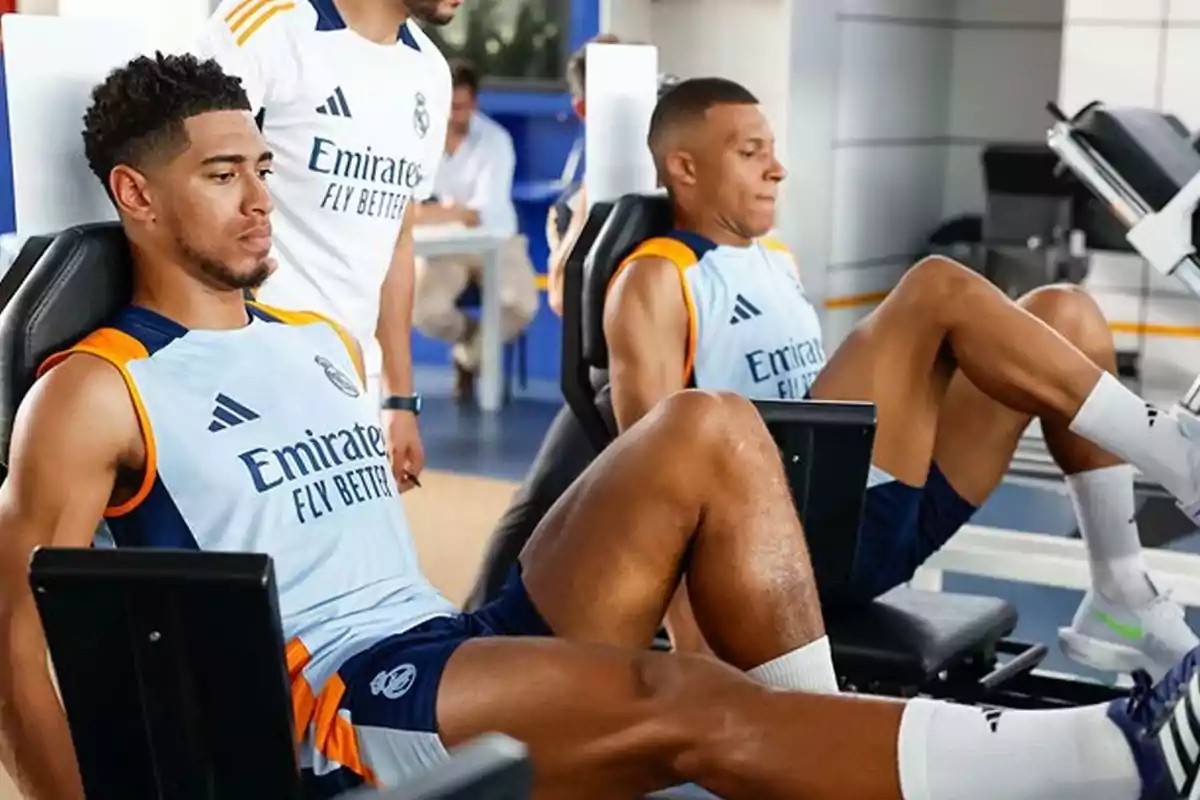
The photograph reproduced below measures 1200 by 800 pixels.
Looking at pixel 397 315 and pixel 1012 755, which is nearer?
pixel 1012 755

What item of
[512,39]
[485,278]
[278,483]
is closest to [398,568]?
[278,483]

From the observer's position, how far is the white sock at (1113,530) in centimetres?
276

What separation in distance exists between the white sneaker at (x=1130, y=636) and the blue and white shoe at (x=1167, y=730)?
1242 mm

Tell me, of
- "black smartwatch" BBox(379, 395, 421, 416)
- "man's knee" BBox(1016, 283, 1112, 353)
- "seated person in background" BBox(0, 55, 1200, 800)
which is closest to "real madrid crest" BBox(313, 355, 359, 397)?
"seated person in background" BBox(0, 55, 1200, 800)

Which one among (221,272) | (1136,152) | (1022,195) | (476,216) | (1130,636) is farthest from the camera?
(476,216)

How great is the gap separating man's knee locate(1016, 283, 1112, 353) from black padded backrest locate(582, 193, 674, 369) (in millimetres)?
642

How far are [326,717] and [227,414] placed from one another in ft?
1.14

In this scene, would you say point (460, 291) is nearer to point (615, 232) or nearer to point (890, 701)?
point (615, 232)

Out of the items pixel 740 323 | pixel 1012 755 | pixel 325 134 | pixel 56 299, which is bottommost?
pixel 1012 755

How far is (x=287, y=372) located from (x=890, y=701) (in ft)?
2.52

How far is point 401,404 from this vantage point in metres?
2.64

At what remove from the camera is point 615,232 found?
281 centimetres

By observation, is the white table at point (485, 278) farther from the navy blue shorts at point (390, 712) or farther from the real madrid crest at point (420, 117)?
the navy blue shorts at point (390, 712)

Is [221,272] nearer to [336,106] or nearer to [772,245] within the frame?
[336,106]
